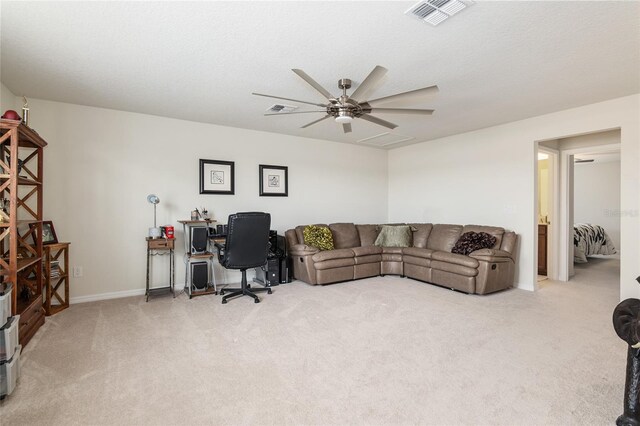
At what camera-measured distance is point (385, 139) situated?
5902 mm

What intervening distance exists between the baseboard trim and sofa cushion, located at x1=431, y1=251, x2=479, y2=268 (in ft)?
13.6

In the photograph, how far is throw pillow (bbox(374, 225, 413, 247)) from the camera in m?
5.54

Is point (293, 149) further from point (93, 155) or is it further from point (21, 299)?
point (21, 299)

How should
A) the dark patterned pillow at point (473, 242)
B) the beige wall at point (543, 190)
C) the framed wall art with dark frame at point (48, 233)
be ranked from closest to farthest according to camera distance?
the framed wall art with dark frame at point (48, 233)
the dark patterned pillow at point (473, 242)
the beige wall at point (543, 190)

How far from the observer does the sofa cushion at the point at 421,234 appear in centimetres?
558

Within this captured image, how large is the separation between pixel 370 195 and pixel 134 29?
5148 mm

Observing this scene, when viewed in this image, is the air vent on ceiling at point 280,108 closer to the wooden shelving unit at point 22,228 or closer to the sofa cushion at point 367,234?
the wooden shelving unit at point 22,228

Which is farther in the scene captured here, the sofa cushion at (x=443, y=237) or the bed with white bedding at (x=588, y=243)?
the bed with white bedding at (x=588, y=243)

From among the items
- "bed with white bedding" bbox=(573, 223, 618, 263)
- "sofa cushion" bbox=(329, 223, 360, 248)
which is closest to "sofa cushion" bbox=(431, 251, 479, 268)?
"sofa cushion" bbox=(329, 223, 360, 248)

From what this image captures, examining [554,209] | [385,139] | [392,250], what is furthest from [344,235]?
[554,209]

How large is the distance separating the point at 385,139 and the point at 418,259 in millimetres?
2281

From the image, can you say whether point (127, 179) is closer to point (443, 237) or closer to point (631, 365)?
point (443, 237)

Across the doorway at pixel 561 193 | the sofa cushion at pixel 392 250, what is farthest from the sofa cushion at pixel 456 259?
the doorway at pixel 561 193

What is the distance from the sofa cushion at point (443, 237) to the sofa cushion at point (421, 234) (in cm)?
8
